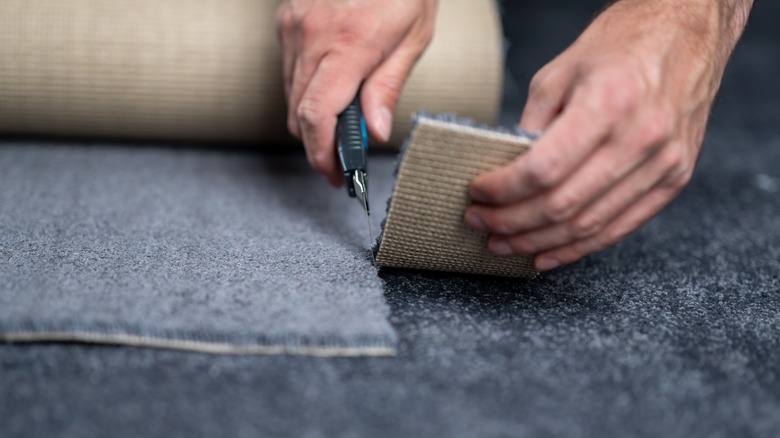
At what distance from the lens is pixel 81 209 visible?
788mm

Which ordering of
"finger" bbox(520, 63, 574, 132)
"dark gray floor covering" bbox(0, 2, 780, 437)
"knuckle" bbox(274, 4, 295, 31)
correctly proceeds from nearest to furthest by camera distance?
"dark gray floor covering" bbox(0, 2, 780, 437) < "finger" bbox(520, 63, 574, 132) < "knuckle" bbox(274, 4, 295, 31)

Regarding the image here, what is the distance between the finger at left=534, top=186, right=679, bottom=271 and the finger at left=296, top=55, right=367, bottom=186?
25 cm

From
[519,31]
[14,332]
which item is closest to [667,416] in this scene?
[14,332]

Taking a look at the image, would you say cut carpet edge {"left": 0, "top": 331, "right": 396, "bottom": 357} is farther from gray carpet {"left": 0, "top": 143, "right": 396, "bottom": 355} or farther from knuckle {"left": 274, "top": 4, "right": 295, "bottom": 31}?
knuckle {"left": 274, "top": 4, "right": 295, "bottom": 31}

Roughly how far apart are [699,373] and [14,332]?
49 centimetres

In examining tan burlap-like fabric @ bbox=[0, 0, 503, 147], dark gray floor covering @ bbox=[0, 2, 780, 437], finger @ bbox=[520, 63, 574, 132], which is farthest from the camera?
tan burlap-like fabric @ bbox=[0, 0, 503, 147]

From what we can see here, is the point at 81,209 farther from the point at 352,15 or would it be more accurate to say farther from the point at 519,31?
the point at 519,31

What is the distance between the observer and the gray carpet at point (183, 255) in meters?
0.52

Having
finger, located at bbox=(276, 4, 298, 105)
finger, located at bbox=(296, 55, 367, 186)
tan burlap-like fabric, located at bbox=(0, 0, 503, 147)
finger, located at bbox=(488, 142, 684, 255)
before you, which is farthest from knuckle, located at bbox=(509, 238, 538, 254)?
tan burlap-like fabric, located at bbox=(0, 0, 503, 147)

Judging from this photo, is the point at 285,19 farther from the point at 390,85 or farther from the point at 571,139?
the point at 571,139

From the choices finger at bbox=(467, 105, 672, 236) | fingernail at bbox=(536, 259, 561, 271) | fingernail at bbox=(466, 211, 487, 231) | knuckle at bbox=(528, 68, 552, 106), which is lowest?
fingernail at bbox=(536, 259, 561, 271)

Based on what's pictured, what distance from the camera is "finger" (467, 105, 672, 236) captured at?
20.6 inches

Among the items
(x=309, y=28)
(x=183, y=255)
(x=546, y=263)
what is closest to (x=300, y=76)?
(x=309, y=28)

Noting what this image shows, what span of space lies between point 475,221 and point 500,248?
34 millimetres
